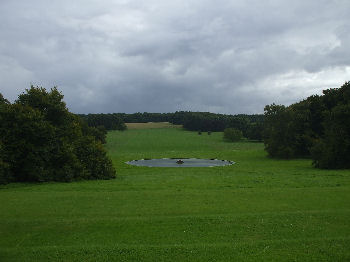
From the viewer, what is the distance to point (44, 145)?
1270 inches

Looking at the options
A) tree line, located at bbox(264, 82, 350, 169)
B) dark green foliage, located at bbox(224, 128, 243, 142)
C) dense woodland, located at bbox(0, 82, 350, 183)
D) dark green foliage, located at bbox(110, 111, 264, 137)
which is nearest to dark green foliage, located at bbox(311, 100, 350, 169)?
dense woodland, located at bbox(0, 82, 350, 183)

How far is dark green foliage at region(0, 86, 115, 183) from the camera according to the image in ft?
102

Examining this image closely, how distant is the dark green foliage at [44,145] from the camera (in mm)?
31000

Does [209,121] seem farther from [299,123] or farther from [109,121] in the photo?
[299,123]

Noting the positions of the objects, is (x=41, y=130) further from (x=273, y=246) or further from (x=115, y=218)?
(x=273, y=246)

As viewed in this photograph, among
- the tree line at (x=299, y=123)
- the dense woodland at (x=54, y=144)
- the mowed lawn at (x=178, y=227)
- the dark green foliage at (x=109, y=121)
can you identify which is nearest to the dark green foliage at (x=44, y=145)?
the dense woodland at (x=54, y=144)

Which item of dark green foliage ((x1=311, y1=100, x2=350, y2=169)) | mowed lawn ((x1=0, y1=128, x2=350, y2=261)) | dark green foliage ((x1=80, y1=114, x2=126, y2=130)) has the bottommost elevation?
mowed lawn ((x1=0, y1=128, x2=350, y2=261))

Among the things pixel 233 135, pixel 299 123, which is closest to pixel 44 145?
pixel 299 123

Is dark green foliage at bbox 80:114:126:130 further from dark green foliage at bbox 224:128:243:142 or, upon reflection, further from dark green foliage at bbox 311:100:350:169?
dark green foliage at bbox 311:100:350:169

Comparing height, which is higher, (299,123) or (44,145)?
(299,123)

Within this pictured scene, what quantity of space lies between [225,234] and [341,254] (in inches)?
151

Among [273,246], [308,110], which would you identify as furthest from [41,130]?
[308,110]

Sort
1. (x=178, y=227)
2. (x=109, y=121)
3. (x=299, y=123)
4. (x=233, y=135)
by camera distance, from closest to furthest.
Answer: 1. (x=178, y=227)
2. (x=299, y=123)
3. (x=233, y=135)
4. (x=109, y=121)

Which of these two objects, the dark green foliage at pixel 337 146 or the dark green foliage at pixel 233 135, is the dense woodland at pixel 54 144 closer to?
the dark green foliage at pixel 337 146
